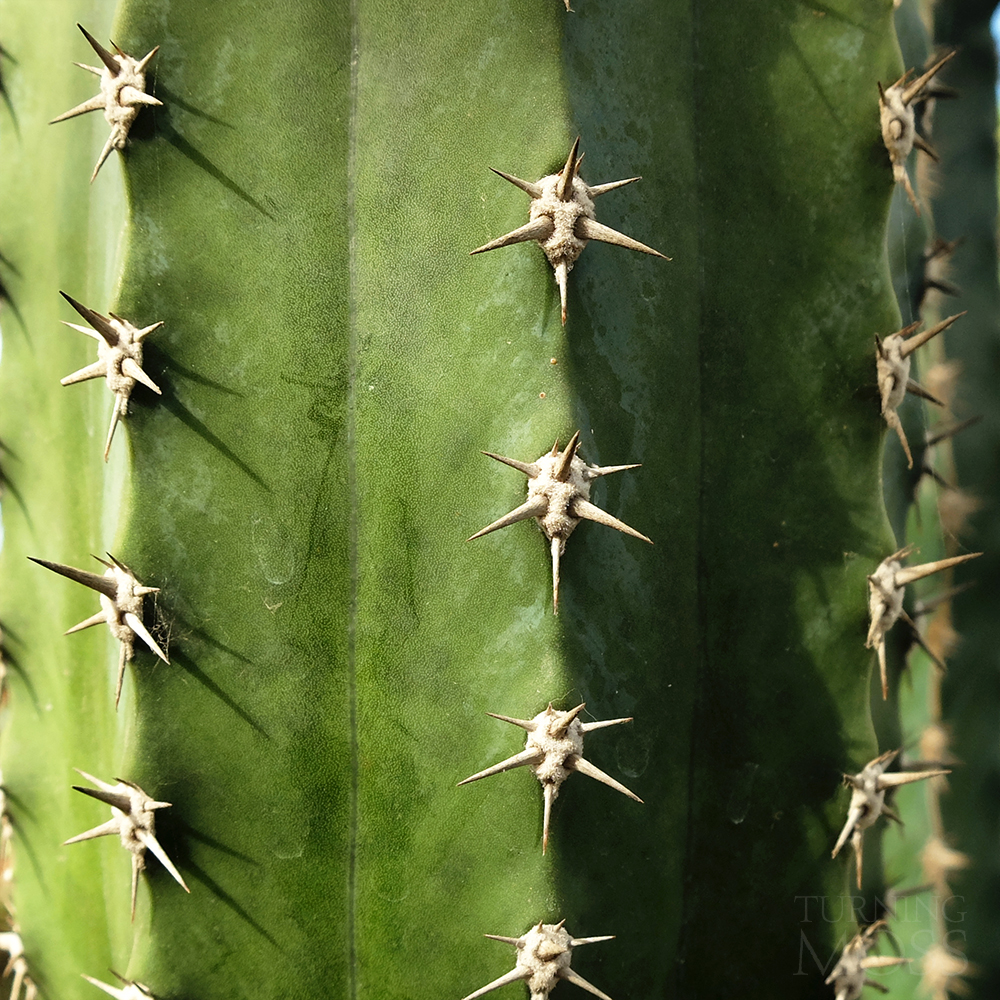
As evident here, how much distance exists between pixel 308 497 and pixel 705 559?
55 cm

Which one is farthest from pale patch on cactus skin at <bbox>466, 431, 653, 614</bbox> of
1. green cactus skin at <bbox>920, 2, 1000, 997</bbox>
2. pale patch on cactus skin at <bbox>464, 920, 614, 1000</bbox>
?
green cactus skin at <bbox>920, 2, 1000, 997</bbox>

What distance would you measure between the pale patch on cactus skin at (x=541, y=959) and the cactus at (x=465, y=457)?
0.01m

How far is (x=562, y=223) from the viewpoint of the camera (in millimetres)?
1093

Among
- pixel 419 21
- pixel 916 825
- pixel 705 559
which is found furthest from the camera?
pixel 916 825

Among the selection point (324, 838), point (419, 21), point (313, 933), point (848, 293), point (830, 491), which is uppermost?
point (419, 21)

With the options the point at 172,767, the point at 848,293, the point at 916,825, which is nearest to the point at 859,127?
the point at 848,293

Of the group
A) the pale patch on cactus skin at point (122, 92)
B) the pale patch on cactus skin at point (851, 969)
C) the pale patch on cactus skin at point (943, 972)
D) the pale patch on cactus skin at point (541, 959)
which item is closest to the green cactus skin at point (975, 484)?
the pale patch on cactus skin at point (943, 972)

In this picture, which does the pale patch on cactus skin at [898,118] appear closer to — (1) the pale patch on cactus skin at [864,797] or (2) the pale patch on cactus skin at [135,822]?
(1) the pale patch on cactus skin at [864,797]

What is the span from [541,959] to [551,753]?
28cm

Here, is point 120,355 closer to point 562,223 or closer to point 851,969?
point 562,223

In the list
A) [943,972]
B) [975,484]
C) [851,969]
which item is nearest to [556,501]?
[851,969]

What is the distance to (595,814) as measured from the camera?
122 centimetres

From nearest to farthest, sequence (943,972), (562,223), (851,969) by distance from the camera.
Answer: (562,223), (851,969), (943,972)

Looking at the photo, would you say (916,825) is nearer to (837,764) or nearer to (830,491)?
(837,764)
